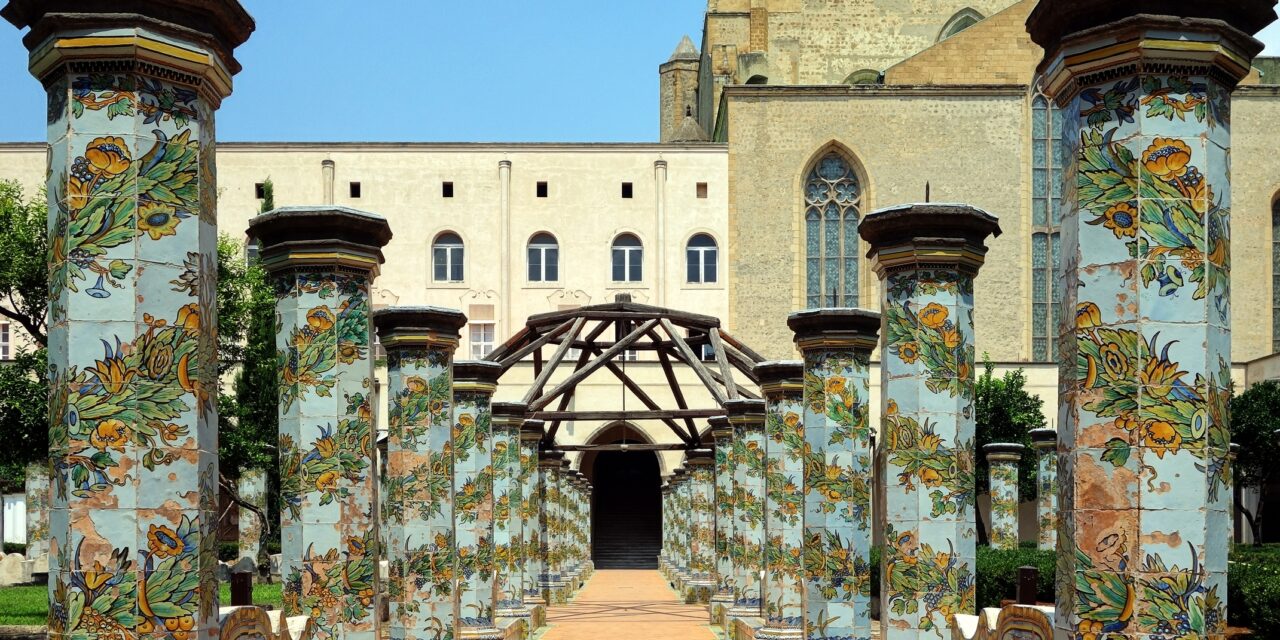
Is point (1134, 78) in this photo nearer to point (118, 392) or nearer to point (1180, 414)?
point (1180, 414)

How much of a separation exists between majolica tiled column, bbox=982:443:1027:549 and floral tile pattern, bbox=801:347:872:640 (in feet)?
44.2

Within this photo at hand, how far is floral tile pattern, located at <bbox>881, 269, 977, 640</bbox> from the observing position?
478 inches

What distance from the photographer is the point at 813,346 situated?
1506cm

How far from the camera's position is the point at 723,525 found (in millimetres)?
24828

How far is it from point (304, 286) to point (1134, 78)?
6594mm

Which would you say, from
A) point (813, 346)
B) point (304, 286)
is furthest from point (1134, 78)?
point (813, 346)

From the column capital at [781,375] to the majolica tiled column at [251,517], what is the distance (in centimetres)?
1952

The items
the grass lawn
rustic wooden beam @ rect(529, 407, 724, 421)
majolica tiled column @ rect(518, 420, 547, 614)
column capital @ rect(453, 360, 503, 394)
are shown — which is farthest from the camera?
rustic wooden beam @ rect(529, 407, 724, 421)

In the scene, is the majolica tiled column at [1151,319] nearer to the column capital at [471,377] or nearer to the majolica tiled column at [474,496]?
the majolica tiled column at [474,496]

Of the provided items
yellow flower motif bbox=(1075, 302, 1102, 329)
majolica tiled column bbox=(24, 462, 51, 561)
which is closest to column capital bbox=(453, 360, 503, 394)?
yellow flower motif bbox=(1075, 302, 1102, 329)

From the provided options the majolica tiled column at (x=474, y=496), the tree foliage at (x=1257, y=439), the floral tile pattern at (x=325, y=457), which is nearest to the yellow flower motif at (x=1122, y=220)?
the floral tile pattern at (x=325, y=457)

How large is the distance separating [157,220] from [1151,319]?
469 centimetres

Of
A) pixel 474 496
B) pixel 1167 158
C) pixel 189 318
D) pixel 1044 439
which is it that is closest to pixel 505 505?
pixel 474 496

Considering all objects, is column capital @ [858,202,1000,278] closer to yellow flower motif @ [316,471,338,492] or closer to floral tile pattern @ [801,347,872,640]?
floral tile pattern @ [801,347,872,640]
